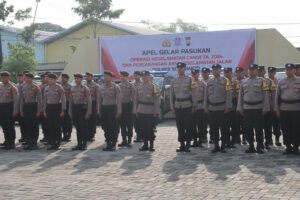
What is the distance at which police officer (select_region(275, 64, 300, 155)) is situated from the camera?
8773 millimetres

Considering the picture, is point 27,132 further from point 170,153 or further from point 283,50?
point 283,50

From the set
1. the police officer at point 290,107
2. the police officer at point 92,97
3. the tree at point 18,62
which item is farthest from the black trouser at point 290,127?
the tree at point 18,62

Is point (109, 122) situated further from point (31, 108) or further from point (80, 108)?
point (31, 108)

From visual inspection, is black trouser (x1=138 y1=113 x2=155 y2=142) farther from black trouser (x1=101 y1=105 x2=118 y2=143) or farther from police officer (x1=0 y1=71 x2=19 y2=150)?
police officer (x1=0 y1=71 x2=19 y2=150)

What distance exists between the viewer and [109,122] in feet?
33.0

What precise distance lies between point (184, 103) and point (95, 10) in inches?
1396

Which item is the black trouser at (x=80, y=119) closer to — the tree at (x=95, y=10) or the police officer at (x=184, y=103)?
the police officer at (x=184, y=103)

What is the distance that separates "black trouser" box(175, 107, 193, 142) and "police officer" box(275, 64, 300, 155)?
1916 millimetres

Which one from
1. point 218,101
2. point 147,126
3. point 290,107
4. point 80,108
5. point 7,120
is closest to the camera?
point 290,107

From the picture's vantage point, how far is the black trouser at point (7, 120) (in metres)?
10.7

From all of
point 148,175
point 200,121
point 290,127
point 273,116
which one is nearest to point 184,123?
point 200,121

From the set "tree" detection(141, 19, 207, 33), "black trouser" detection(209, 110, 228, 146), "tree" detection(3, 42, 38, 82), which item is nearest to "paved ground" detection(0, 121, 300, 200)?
"black trouser" detection(209, 110, 228, 146)

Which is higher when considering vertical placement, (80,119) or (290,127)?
(80,119)

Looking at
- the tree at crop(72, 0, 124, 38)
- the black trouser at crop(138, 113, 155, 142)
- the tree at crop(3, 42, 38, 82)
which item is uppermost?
the tree at crop(72, 0, 124, 38)
